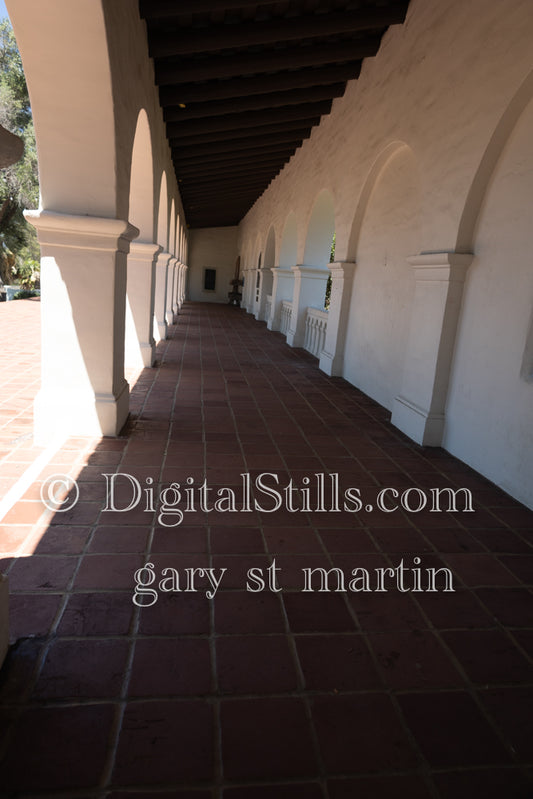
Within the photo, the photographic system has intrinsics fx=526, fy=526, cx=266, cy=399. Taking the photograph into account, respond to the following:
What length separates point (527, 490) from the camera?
14.0ft

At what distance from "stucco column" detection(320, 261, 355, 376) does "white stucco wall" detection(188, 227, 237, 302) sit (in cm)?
2293

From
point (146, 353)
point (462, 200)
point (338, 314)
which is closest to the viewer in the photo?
point (462, 200)

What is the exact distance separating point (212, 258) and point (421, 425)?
27469mm

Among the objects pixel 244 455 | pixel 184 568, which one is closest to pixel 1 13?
pixel 244 455

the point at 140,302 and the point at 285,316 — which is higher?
the point at 140,302

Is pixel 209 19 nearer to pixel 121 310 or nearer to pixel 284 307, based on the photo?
pixel 121 310

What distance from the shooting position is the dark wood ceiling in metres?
6.04

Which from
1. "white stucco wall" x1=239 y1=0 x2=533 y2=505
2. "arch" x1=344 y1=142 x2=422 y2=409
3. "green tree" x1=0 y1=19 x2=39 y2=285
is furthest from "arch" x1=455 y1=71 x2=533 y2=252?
"green tree" x1=0 y1=19 x2=39 y2=285

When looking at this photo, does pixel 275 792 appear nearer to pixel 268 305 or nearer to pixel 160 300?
pixel 160 300

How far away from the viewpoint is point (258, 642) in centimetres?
246

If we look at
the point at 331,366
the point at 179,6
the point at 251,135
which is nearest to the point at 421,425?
the point at 331,366

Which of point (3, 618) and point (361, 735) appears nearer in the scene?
point (361, 735)

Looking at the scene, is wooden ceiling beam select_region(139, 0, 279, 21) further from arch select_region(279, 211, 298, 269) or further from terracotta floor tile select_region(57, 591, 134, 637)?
arch select_region(279, 211, 298, 269)

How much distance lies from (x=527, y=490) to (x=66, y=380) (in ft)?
13.5
